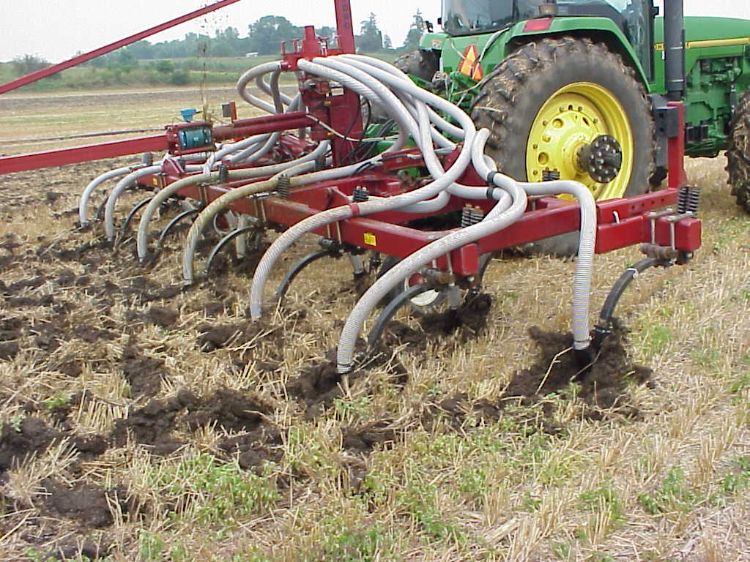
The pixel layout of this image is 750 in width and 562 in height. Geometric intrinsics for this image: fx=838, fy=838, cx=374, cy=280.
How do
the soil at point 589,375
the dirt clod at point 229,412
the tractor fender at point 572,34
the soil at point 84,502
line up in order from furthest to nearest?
the tractor fender at point 572,34 → the soil at point 589,375 → the dirt clod at point 229,412 → the soil at point 84,502

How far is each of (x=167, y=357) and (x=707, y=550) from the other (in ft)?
6.99

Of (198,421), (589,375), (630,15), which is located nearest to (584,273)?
(589,375)

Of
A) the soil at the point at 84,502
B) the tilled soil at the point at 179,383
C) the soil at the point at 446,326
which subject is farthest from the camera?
the soil at the point at 446,326

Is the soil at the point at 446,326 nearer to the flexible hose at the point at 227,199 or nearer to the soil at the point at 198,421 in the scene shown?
the soil at the point at 198,421

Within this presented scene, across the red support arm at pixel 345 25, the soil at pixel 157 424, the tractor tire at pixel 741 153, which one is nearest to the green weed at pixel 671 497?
the soil at pixel 157 424

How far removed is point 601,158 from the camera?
4641 mm

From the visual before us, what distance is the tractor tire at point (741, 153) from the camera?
539cm

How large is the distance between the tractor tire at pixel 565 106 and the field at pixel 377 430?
755 millimetres

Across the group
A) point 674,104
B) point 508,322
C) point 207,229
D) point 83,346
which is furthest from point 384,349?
point 207,229

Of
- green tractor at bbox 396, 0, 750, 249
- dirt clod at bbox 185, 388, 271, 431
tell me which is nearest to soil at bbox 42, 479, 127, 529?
dirt clod at bbox 185, 388, 271, 431

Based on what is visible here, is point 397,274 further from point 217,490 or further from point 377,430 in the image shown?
point 217,490

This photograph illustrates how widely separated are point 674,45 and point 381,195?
7.12ft

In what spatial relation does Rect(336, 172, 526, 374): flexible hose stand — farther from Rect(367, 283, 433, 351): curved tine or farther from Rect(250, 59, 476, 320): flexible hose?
Rect(250, 59, 476, 320): flexible hose

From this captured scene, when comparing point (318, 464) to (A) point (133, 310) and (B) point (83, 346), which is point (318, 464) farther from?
(A) point (133, 310)
